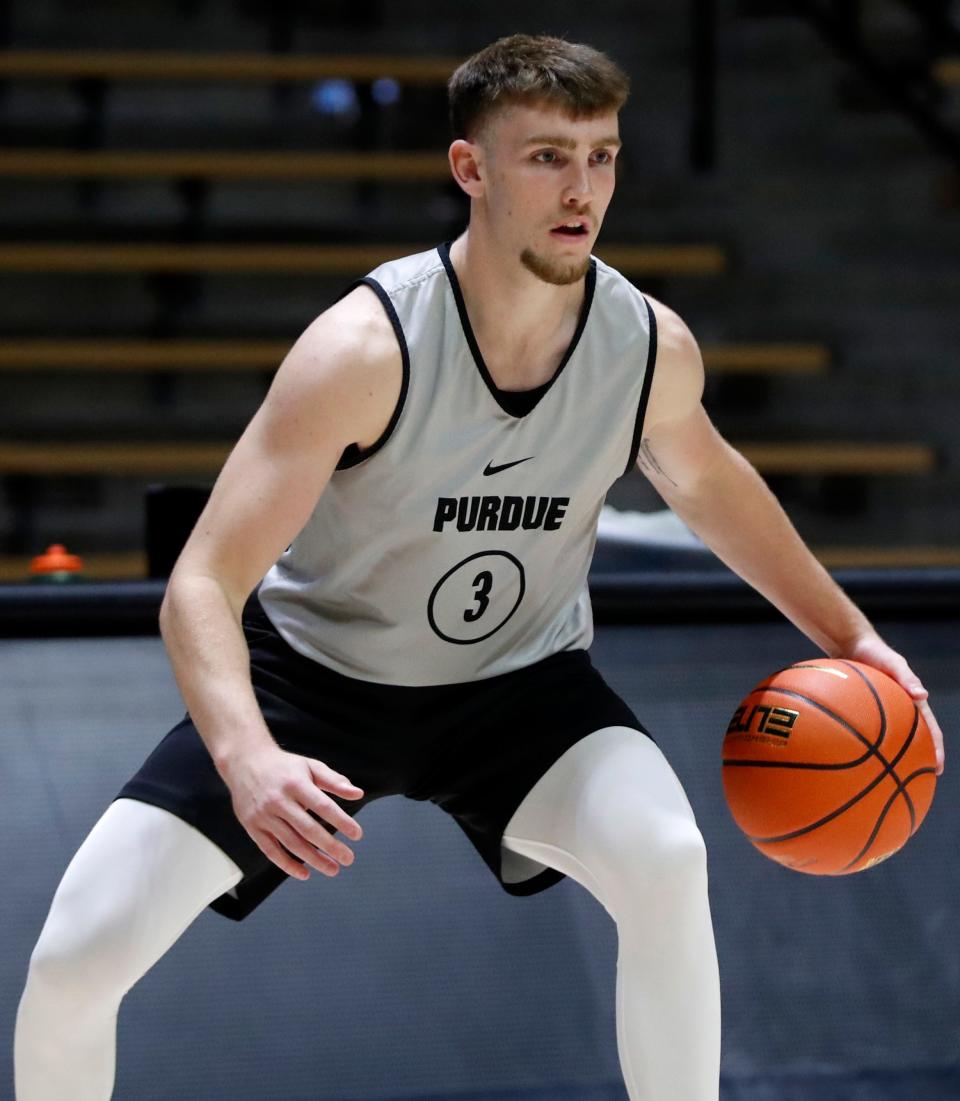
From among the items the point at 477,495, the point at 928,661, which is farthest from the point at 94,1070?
the point at 928,661

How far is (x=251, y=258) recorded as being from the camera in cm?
597

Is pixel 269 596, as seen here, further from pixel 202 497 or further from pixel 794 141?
pixel 794 141

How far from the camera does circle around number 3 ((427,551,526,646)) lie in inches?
83.1

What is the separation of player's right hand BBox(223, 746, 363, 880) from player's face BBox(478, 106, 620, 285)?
2.28 ft

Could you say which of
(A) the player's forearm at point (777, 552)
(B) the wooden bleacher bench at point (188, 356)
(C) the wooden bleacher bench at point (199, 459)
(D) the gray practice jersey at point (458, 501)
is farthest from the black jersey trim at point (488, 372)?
(B) the wooden bleacher bench at point (188, 356)

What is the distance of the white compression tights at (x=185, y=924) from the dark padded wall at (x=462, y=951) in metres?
0.55

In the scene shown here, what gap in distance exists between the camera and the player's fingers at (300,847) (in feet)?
5.57

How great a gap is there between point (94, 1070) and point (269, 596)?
65cm

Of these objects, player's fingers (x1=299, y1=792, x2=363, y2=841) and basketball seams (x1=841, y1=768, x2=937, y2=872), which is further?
basketball seams (x1=841, y1=768, x2=937, y2=872)

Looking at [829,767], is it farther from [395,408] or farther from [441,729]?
[395,408]

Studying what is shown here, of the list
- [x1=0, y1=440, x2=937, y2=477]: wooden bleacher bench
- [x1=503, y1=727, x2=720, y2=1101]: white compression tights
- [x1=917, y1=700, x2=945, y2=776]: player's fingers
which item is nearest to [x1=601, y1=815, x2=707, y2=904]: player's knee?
[x1=503, y1=727, x2=720, y2=1101]: white compression tights

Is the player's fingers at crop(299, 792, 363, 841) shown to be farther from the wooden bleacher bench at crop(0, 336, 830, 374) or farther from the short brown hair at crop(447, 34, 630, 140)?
the wooden bleacher bench at crop(0, 336, 830, 374)

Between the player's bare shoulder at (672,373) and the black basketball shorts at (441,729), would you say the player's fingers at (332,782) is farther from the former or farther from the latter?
the player's bare shoulder at (672,373)

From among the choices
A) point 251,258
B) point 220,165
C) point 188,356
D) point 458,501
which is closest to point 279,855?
point 458,501
